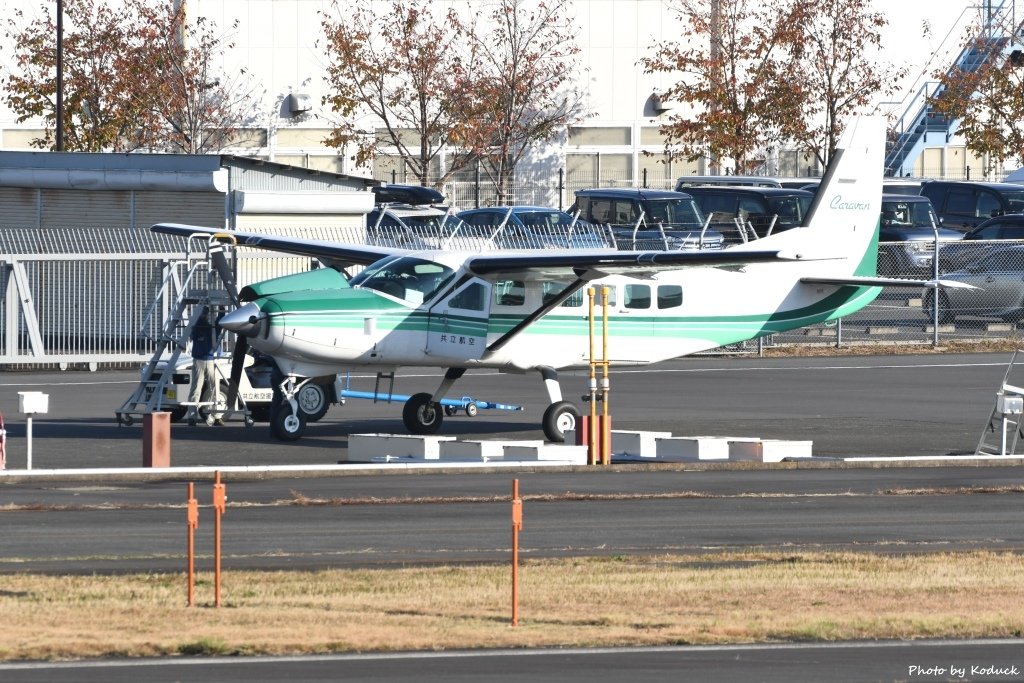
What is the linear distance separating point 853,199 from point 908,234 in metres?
16.1

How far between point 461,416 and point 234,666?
13978 millimetres

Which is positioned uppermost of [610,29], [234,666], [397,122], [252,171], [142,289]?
[610,29]

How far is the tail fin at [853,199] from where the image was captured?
23469mm

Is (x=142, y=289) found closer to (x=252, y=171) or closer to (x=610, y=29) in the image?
(x=252, y=171)

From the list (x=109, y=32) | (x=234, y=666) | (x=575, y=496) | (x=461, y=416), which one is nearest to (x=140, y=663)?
(x=234, y=666)

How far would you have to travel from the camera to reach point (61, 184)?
32188 millimetres

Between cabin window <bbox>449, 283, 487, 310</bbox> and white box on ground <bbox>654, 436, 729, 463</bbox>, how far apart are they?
3.03 m

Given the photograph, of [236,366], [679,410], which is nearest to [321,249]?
[236,366]

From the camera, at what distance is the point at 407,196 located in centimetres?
4338

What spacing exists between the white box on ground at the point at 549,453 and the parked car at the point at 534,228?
13997 mm

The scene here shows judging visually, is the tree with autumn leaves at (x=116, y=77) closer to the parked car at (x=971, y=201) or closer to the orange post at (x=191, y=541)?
the parked car at (x=971, y=201)

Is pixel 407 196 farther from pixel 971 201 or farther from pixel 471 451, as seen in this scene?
pixel 471 451

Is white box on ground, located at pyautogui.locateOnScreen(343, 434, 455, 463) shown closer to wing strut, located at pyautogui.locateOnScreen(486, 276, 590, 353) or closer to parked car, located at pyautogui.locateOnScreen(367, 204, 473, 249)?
wing strut, located at pyautogui.locateOnScreen(486, 276, 590, 353)

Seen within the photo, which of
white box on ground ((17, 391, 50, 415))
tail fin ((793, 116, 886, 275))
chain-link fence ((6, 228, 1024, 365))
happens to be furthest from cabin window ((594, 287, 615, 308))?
chain-link fence ((6, 228, 1024, 365))
